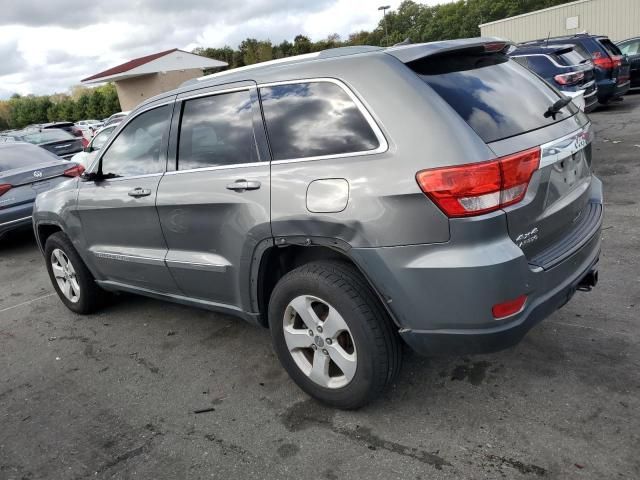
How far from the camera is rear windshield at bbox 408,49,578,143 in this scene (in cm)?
259

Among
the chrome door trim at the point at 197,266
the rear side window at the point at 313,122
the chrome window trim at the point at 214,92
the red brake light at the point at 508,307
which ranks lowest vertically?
the red brake light at the point at 508,307

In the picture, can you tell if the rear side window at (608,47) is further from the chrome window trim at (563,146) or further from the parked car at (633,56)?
the chrome window trim at (563,146)

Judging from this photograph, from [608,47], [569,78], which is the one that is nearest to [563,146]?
[569,78]

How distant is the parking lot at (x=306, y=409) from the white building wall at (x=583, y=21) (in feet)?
84.0

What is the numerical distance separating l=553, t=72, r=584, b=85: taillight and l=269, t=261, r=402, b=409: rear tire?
9.43m

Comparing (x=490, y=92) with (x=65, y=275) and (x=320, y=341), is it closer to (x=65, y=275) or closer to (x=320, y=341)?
(x=320, y=341)

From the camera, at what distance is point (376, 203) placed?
252 cm

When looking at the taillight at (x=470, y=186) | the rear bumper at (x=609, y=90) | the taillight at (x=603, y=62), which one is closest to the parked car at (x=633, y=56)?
the rear bumper at (x=609, y=90)

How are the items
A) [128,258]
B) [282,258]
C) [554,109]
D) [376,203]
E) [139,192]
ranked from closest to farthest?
[376,203]
[554,109]
[282,258]
[139,192]
[128,258]

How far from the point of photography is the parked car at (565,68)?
1050 centimetres

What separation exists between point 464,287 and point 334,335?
769 mm

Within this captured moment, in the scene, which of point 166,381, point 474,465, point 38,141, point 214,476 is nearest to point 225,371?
point 166,381

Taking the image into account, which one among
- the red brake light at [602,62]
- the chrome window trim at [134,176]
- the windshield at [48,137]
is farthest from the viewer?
the windshield at [48,137]

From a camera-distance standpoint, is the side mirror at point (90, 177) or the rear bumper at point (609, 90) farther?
the rear bumper at point (609, 90)
